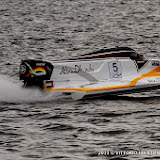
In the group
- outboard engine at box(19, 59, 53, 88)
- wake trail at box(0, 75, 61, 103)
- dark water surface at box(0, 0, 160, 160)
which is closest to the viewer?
dark water surface at box(0, 0, 160, 160)

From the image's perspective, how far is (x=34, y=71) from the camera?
17.3 metres

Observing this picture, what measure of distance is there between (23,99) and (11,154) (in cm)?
562

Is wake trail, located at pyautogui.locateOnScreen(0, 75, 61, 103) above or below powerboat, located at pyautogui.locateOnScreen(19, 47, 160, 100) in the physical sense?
below

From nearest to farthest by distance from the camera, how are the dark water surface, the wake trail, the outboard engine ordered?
the dark water surface, the outboard engine, the wake trail

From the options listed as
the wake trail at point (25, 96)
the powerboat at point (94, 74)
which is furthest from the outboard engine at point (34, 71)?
the wake trail at point (25, 96)

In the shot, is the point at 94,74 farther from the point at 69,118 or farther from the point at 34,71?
the point at 69,118

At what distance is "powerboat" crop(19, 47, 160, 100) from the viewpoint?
57.1ft

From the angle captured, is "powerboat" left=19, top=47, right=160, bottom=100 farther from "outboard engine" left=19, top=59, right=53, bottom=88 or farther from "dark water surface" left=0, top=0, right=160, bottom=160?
"dark water surface" left=0, top=0, right=160, bottom=160

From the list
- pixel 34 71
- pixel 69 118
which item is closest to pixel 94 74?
pixel 34 71

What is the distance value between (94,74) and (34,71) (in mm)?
2364

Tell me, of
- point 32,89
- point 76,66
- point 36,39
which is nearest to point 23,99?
point 32,89

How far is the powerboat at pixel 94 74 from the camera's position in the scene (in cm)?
1739

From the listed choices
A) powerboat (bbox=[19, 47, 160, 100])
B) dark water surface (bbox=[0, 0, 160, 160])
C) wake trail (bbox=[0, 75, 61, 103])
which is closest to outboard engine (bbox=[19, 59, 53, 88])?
powerboat (bbox=[19, 47, 160, 100])

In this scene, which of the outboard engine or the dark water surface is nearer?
the dark water surface
